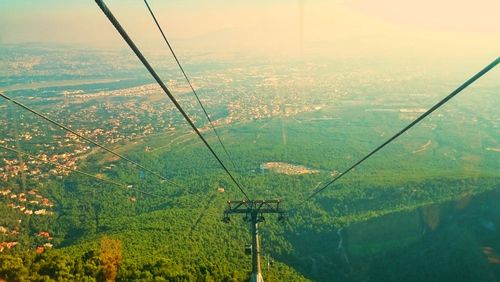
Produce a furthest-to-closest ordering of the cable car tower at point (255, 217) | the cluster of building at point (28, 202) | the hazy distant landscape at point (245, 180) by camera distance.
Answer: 1. the cluster of building at point (28, 202)
2. the hazy distant landscape at point (245, 180)
3. the cable car tower at point (255, 217)

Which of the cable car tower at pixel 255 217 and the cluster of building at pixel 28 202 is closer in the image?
the cable car tower at pixel 255 217

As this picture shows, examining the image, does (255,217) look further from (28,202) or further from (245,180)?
(245,180)

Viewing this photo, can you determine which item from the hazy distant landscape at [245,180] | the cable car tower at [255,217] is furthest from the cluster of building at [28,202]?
the cable car tower at [255,217]

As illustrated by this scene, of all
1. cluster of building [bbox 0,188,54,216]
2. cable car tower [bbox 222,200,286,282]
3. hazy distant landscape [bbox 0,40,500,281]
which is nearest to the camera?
cable car tower [bbox 222,200,286,282]

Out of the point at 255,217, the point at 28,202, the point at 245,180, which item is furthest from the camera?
the point at 245,180

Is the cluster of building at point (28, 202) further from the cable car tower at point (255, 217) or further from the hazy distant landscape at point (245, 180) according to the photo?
the cable car tower at point (255, 217)

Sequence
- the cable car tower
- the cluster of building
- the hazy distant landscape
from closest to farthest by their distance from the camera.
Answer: the cable car tower < the hazy distant landscape < the cluster of building

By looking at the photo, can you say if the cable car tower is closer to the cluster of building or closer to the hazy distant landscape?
the hazy distant landscape

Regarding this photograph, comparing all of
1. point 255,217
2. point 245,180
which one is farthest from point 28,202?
point 255,217

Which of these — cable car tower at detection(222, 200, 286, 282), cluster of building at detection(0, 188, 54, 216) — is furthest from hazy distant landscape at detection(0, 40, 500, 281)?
cable car tower at detection(222, 200, 286, 282)

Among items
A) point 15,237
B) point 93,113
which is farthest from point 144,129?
point 15,237
